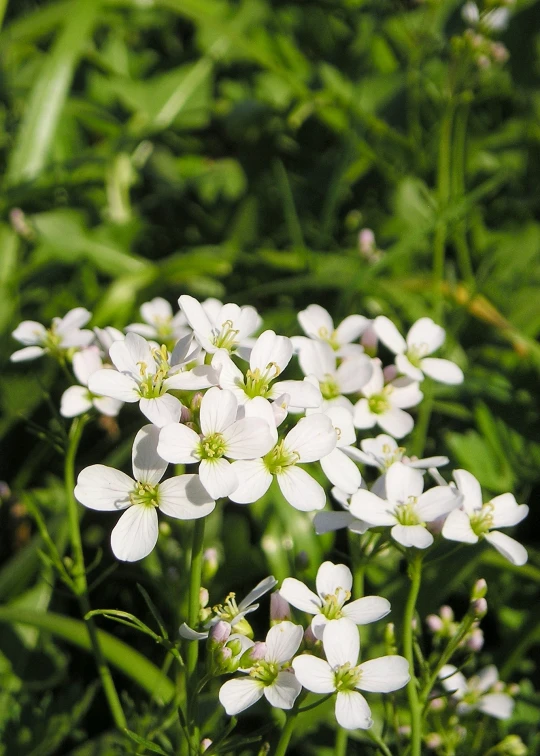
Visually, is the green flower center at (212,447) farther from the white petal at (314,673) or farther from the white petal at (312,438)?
the white petal at (314,673)

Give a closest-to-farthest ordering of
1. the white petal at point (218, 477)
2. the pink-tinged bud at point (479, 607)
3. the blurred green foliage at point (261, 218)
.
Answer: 1. the white petal at point (218, 477)
2. the pink-tinged bud at point (479, 607)
3. the blurred green foliage at point (261, 218)

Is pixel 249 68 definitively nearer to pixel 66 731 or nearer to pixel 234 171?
pixel 234 171

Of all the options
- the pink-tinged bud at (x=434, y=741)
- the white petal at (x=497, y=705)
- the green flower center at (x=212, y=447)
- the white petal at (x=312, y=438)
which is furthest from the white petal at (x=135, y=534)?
the white petal at (x=497, y=705)

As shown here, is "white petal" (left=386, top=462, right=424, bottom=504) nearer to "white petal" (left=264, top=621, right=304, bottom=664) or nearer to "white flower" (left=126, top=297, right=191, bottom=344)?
"white petal" (left=264, top=621, right=304, bottom=664)

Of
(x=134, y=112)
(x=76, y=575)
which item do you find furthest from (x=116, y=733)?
(x=134, y=112)

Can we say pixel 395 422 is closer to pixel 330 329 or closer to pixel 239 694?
pixel 330 329

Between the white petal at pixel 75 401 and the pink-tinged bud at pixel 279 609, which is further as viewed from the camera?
the white petal at pixel 75 401

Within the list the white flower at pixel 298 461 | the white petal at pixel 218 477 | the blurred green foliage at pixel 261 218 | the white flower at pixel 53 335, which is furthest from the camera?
the blurred green foliage at pixel 261 218
